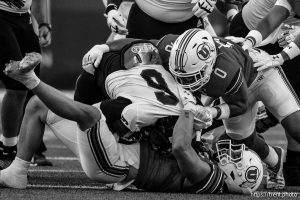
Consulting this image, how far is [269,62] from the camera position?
5.62 m

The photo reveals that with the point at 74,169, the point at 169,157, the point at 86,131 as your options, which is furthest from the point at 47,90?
the point at 74,169

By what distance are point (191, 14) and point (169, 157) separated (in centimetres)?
131

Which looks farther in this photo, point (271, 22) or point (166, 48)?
point (271, 22)

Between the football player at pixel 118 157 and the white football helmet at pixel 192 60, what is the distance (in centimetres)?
14

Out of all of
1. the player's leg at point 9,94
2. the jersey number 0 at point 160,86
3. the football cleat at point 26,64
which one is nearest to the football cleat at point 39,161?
the player's leg at point 9,94

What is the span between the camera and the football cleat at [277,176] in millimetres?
5703

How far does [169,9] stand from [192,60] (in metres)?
1.03

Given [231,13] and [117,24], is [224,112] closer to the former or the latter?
[117,24]

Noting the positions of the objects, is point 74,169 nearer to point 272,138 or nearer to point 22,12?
point 22,12

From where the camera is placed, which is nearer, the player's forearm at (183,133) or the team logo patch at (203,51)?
the player's forearm at (183,133)

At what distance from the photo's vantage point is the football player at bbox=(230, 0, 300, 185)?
5727 mm

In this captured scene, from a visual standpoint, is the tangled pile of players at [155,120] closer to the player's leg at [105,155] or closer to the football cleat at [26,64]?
the player's leg at [105,155]

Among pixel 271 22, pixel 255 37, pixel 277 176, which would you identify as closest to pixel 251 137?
→ pixel 277 176

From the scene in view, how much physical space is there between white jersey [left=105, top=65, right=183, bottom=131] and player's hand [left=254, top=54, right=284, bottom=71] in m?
0.68
